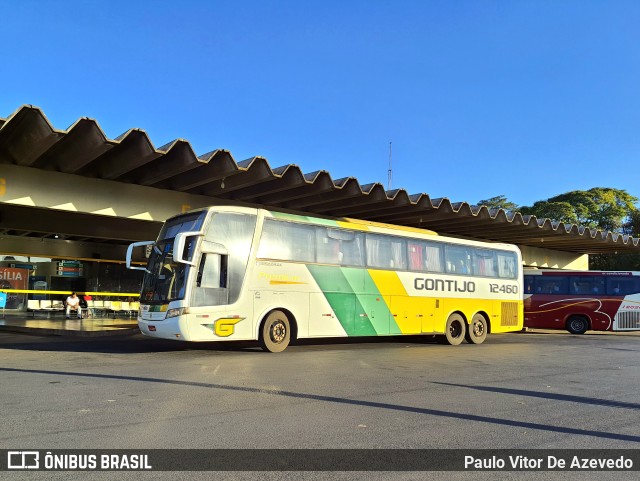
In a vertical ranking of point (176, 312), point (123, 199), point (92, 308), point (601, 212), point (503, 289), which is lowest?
point (92, 308)

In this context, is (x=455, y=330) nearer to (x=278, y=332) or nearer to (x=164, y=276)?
(x=278, y=332)

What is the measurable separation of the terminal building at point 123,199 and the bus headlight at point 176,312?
393cm

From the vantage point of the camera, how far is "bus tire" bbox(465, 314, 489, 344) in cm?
1812

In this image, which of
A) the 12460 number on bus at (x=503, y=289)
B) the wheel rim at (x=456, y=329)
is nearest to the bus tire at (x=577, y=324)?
the 12460 number on bus at (x=503, y=289)

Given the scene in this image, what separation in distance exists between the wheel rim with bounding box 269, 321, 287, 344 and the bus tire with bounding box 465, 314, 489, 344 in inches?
290

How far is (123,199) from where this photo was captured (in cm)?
1598

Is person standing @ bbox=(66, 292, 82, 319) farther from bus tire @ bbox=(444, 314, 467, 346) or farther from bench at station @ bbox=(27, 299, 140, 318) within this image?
bus tire @ bbox=(444, 314, 467, 346)

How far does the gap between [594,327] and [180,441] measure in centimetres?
2484

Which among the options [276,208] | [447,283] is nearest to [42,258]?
[276,208]

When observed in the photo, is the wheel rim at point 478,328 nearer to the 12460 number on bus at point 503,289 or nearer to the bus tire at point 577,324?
the 12460 number on bus at point 503,289

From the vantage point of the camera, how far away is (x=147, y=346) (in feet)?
48.3

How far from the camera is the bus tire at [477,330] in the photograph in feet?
59.5

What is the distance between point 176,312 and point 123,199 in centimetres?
564

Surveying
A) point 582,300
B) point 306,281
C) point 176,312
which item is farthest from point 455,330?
point 582,300
